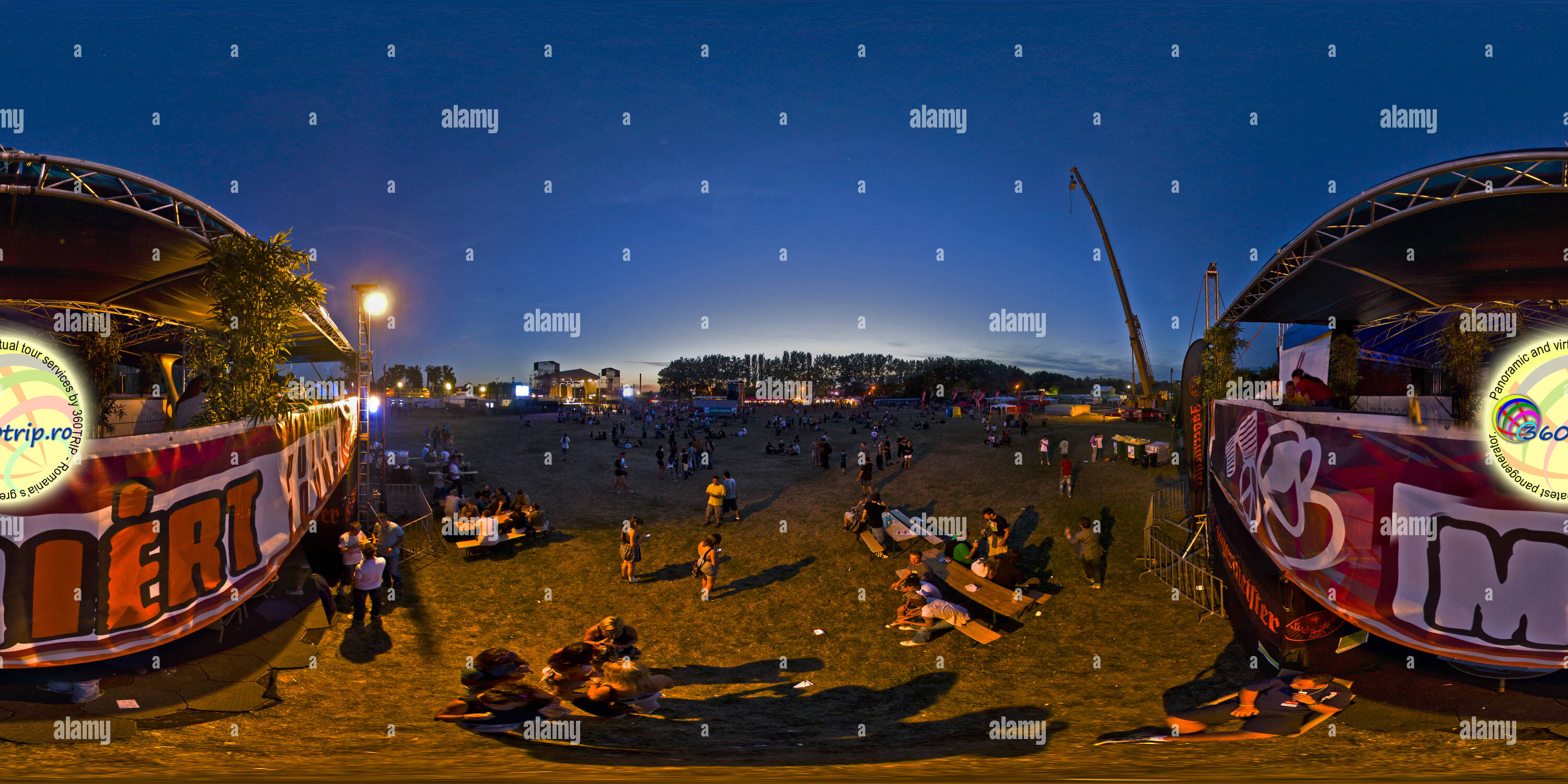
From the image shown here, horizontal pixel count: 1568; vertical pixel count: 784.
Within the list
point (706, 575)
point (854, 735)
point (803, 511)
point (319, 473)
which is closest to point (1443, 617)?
point (854, 735)

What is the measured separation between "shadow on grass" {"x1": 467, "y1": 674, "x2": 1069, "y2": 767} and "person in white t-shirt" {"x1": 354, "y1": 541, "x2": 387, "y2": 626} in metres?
5.11

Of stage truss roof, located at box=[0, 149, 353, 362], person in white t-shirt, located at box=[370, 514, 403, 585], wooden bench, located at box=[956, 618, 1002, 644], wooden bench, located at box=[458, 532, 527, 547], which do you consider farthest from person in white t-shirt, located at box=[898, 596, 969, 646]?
stage truss roof, located at box=[0, 149, 353, 362]

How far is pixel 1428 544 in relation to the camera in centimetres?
698

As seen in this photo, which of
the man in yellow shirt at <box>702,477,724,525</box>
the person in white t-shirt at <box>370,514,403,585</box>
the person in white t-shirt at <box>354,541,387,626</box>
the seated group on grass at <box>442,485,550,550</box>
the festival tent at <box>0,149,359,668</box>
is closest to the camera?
the festival tent at <box>0,149,359,668</box>

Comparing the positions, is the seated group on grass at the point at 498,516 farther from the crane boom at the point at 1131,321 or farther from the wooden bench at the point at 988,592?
the crane boom at the point at 1131,321

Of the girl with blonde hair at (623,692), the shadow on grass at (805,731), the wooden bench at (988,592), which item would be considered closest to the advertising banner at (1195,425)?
the wooden bench at (988,592)

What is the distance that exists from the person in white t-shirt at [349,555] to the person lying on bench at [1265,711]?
11.3 m

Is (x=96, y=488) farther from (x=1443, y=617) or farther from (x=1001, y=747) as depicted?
(x=1443, y=617)

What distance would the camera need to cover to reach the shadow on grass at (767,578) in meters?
13.2

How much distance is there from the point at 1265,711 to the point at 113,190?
1788cm

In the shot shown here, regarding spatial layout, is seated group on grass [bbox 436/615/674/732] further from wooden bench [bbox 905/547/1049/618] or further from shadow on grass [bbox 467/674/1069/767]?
wooden bench [bbox 905/547/1049/618]

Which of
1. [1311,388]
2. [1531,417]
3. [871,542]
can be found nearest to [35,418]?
[871,542]

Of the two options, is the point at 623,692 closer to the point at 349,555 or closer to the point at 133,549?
the point at 133,549

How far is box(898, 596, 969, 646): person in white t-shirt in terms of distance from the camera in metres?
10.8
